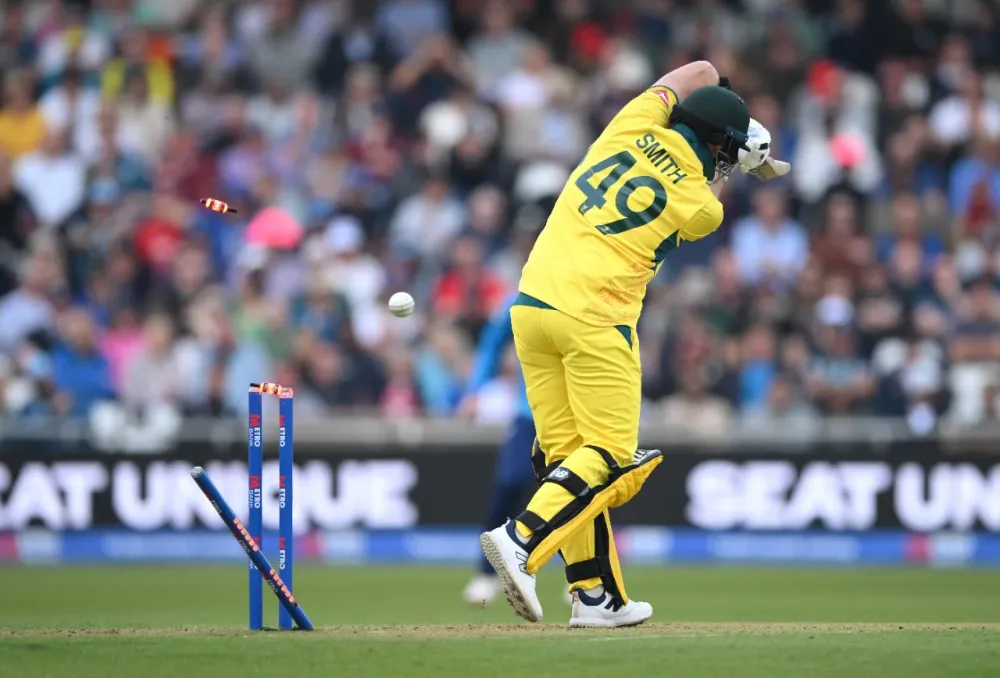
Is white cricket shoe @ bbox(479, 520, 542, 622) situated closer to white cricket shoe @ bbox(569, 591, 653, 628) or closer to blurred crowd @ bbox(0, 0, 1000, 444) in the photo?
white cricket shoe @ bbox(569, 591, 653, 628)

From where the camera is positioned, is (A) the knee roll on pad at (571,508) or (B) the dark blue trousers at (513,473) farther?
(B) the dark blue trousers at (513,473)

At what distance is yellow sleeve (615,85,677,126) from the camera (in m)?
7.38

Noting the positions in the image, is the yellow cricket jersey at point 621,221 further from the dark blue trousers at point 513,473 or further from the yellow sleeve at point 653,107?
the dark blue trousers at point 513,473

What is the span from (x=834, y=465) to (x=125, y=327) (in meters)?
6.58

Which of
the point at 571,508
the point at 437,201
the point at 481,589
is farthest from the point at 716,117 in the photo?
the point at 437,201

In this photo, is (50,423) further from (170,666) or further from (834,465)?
(170,666)

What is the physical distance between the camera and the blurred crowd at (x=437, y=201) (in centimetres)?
1531

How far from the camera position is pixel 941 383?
15.4 metres

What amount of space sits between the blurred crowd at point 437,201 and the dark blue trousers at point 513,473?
3816 mm

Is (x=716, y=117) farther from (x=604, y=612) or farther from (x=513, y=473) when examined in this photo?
(x=513, y=473)

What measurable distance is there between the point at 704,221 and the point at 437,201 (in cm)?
959

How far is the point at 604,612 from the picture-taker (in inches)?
300

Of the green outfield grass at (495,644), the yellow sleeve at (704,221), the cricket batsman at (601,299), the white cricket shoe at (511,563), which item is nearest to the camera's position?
the green outfield grass at (495,644)

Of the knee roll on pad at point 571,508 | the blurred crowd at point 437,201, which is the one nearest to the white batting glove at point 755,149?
the knee roll on pad at point 571,508
